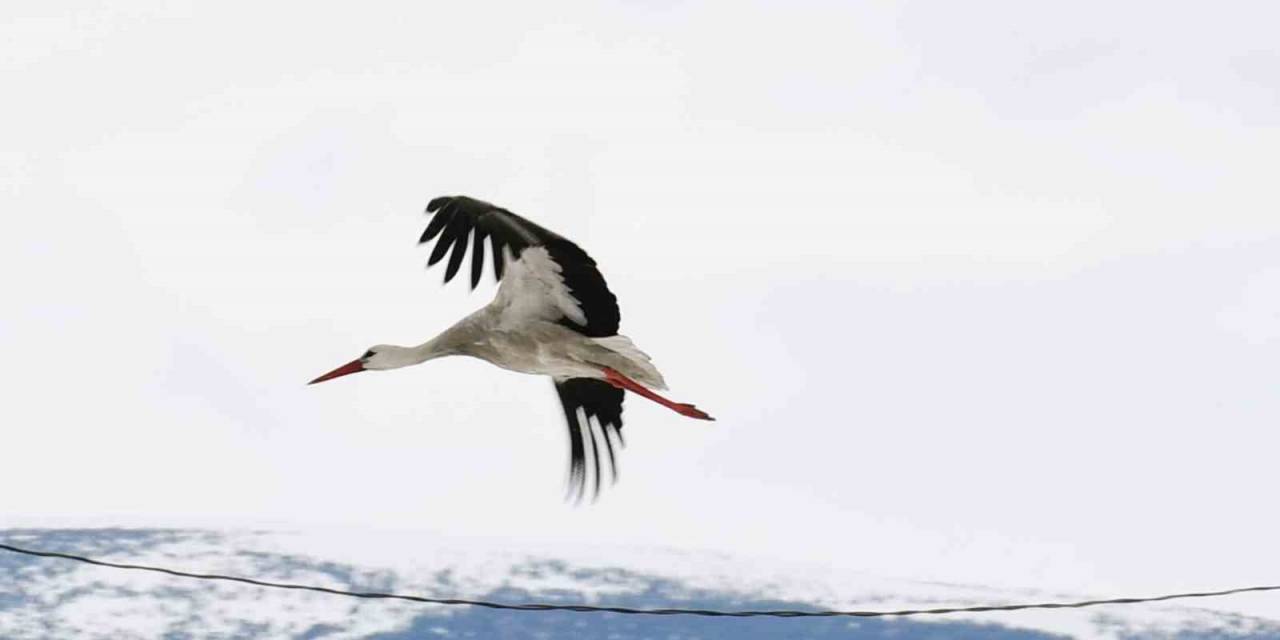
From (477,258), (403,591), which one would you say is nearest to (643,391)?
(477,258)

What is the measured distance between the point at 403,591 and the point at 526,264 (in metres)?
12.0

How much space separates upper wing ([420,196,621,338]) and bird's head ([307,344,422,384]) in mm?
529

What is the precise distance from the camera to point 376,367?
17.5ft

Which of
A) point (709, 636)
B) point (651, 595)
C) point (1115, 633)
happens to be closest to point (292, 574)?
point (651, 595)

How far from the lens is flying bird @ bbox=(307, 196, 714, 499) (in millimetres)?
4578

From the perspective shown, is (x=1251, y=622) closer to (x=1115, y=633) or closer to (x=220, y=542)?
(x=1115, y=633)

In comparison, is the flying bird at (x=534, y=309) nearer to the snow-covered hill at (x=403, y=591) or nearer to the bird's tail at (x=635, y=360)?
the bird's tail at (x=635, y=360)

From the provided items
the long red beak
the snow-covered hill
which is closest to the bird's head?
the long red beak

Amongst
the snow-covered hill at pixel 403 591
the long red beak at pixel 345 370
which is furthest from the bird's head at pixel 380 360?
the snow-covered hill at pixel 403 591

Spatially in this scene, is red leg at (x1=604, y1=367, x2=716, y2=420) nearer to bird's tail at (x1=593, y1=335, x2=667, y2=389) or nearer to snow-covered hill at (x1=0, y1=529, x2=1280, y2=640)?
bird's tail at (x1=593, y1=335, x2=667, y2=389)

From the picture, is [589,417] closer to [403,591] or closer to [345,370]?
[345,370]

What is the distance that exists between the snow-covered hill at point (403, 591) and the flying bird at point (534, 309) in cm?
1129

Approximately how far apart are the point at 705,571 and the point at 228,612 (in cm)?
524

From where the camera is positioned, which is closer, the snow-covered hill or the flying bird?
the flying bird
